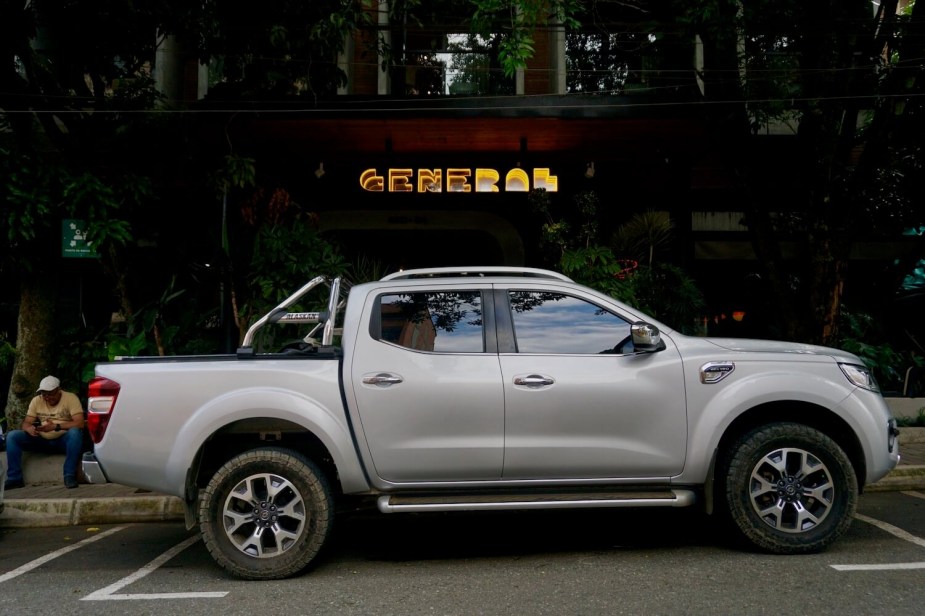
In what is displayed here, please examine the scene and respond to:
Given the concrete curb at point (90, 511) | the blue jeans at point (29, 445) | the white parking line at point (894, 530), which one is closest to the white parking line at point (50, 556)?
the concrete curb at point (90, 511)

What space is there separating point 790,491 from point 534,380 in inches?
Answer: 71.8

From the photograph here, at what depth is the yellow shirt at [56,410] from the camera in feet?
26.7

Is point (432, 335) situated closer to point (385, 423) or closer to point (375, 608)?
point (385, 423)

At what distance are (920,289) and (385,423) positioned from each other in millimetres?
11447

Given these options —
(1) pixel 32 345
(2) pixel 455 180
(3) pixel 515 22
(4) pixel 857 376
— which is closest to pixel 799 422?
(4) pixel 857 376

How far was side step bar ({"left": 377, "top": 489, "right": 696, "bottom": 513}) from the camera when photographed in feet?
15.8

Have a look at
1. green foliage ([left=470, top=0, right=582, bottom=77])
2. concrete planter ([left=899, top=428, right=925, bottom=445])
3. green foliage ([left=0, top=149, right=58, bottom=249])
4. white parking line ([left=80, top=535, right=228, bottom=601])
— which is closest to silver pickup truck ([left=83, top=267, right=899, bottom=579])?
white parking line ([left=80, top=535, right=228, bottom=601])

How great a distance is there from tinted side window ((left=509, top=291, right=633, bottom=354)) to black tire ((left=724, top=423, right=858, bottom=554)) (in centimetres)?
108

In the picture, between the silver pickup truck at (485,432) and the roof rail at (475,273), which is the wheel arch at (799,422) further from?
the roof rail at (475,273)

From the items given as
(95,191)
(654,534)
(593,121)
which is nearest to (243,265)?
(95,191)

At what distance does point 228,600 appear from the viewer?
4.46 meters

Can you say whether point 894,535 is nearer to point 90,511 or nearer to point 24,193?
point 90,511

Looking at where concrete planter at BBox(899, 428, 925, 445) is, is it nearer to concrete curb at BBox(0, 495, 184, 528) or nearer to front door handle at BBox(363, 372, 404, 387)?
front door handle at BBox(363, 372, 404, 387)

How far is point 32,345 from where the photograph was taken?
948cm
